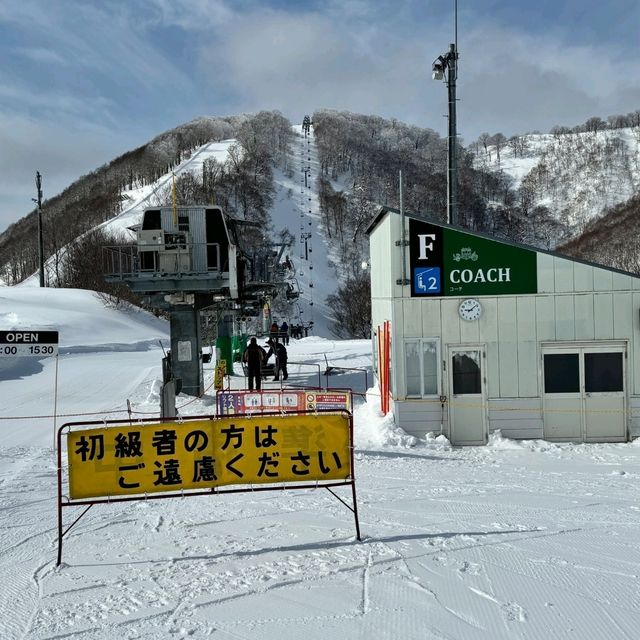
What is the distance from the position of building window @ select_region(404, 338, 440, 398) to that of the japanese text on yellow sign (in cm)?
653

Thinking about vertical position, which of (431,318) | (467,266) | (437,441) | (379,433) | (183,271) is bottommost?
(437,441)

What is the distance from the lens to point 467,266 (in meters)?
12.6

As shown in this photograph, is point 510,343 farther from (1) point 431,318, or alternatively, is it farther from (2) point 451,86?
(2) point 451,86

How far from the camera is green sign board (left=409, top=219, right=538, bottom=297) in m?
12.5

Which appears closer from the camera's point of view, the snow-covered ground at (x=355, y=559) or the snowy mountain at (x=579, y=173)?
the snow-covered ground at (x=355, y=559)

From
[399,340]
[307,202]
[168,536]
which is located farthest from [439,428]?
[307,202]

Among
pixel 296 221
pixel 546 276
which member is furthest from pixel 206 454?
pixel 296 221

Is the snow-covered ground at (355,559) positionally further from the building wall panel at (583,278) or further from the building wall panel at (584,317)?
the building wall panel at (583,278)

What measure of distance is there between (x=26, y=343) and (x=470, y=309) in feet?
29.2

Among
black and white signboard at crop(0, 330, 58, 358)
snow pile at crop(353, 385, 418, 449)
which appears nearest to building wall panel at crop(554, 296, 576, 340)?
snow pile at crop(353, 385, 418, 449)

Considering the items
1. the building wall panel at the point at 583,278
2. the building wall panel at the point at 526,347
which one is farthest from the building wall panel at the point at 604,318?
the building wall panel at the point at 526,347

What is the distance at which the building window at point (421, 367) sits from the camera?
12523 millimetres

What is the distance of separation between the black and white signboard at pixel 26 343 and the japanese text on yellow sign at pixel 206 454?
532 cm

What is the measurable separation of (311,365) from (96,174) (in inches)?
5656
